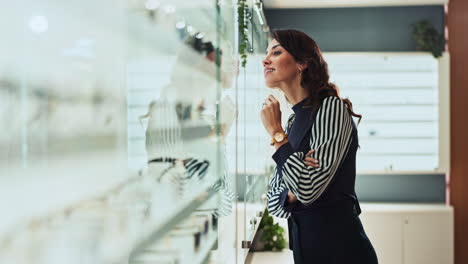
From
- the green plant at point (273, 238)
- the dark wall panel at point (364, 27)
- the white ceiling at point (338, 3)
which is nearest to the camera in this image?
the green plant at point (273, 238)

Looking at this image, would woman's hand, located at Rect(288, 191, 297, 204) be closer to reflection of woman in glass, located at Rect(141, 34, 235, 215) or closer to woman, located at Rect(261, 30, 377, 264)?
woman, located at Rect(261, 30, 377, 264)

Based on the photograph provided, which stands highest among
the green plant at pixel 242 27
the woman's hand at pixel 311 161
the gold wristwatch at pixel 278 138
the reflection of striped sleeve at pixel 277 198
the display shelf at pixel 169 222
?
the green plant at pixel 242 27

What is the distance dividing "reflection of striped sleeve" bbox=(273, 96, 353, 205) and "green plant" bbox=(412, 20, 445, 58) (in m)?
3.47

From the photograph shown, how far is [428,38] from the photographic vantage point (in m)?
5.06

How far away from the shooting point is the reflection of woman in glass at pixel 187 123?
0.70 meters

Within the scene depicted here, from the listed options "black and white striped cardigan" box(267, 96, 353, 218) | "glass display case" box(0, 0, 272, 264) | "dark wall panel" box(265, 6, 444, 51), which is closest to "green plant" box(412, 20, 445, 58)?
"dark wall panel" box(265, 6, 444, 51)

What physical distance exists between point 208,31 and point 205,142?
207mm

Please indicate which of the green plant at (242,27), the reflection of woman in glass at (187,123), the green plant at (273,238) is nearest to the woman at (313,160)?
the green plant at (242,27)

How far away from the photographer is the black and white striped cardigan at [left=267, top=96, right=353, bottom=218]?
5.78 feet

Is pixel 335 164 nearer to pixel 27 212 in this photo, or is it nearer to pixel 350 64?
pixel 27 212

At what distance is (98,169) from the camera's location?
476 millimetres

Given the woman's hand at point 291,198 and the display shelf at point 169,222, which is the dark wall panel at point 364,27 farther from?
the display shelf at point 169,222

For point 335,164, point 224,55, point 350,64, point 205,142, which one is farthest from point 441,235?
point 205,142

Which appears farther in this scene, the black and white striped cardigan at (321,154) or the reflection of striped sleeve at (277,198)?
the reflection of striped sleeve at (277,198)
